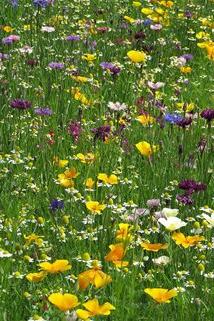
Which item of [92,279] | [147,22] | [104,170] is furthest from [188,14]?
[92,279]

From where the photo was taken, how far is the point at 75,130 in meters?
3.85

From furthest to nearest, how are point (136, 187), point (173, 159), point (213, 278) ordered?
point (173, 159) < point (136, 187) < point (213, 278)

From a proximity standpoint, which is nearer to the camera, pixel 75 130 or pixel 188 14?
pixel 75 130

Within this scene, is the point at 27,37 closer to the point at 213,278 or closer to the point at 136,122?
the point at 136,122

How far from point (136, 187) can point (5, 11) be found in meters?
3.35

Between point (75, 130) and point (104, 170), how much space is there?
0.43 metres

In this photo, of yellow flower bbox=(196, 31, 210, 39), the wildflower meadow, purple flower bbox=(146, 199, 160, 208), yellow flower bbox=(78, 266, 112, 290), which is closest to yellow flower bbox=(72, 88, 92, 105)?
the wildflower meadow

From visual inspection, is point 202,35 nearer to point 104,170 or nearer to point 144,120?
point 144,120

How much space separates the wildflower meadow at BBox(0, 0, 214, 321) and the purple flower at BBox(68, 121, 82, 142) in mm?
11

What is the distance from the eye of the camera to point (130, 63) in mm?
5020

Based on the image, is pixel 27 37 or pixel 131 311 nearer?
pixel 131 311

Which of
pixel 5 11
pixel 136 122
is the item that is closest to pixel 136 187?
pixel 136 122

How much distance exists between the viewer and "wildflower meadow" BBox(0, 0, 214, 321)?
2.41 metres

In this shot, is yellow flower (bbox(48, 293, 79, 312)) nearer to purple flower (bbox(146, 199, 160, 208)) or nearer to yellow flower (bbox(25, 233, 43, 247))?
yellow flower (bbox(25, 233, 43, 247))
